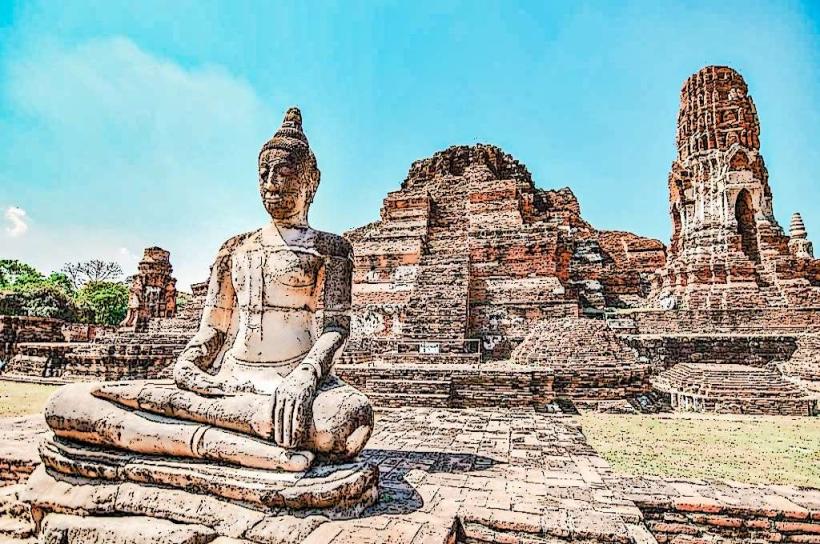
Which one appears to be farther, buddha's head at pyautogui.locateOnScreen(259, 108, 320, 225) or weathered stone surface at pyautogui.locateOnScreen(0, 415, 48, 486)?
weathered stone surface at pyautogui.locateOnScreen(0, 415, 48, 486)

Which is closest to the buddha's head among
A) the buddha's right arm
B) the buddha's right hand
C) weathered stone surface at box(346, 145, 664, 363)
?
the buddha's right arm

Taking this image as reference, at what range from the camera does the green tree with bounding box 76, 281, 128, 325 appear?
1641 inches

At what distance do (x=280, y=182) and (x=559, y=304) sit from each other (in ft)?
39.4

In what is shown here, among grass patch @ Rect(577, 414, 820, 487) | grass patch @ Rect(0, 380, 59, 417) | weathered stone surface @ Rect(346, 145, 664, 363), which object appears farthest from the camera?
weathered stone surface @ Rect(346, 145, 664, 363)

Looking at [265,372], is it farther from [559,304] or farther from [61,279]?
[61,279]

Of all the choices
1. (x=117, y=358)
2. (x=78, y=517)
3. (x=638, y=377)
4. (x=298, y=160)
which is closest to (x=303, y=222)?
(x=298, y=160)

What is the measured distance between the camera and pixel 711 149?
24359mm

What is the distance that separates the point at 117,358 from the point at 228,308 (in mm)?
9982

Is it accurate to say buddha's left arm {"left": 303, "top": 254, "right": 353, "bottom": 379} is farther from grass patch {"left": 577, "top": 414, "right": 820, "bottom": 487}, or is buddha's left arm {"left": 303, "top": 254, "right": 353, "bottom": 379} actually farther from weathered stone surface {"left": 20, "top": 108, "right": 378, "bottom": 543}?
grass patch {"left": 577, "top": 414, "right": 820, "bottom": 487}

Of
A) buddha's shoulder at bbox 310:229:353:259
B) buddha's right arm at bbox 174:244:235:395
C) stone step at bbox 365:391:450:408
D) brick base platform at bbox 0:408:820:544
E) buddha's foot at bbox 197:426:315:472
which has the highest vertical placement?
buddha's shoulder at bbox 310:229:353:259

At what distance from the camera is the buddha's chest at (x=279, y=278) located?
404 centimetres

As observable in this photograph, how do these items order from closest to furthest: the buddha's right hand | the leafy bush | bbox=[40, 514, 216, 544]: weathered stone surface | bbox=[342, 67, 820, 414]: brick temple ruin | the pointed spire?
bbox=[40, 514, 216, 544]: weathered stone surface, the buddha's right hand, bbox=[342, 67, 820, 414]: brick temple ruin, the pointed spire, the leafy bush

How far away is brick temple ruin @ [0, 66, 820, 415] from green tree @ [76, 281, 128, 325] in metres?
17.7

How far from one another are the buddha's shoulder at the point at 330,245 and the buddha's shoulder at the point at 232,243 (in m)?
0.58
